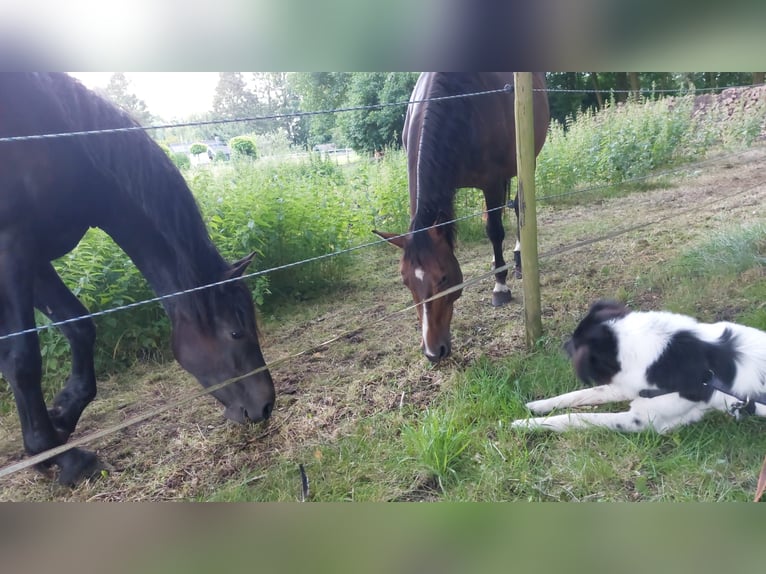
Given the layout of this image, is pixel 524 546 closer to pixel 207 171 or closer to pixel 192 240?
pixel 192 240

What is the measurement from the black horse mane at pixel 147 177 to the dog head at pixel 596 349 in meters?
1.75

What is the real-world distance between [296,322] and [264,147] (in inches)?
54.0

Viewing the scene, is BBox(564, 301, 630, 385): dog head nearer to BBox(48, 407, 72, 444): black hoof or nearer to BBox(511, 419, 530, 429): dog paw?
BBox(511, 419, 530, 429): dog paw

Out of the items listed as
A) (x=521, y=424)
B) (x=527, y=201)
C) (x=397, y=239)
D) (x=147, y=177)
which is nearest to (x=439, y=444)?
(x=521, y=424)

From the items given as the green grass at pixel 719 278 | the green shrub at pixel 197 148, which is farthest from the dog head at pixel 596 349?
the green shrub at pixel 197 148

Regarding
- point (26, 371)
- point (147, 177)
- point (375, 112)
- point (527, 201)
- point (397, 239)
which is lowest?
point (26, 371)

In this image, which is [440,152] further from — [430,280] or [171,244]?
[171,244]

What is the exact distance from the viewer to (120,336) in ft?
9.62

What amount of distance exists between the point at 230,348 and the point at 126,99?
1.20m

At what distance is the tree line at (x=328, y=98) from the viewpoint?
203 cm

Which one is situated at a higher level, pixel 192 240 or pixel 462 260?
pixel 192 240

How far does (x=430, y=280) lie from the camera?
266 cm

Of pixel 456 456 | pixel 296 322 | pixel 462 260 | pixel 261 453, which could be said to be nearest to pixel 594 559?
pixel 456 456

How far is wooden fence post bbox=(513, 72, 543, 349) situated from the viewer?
2547 mm
